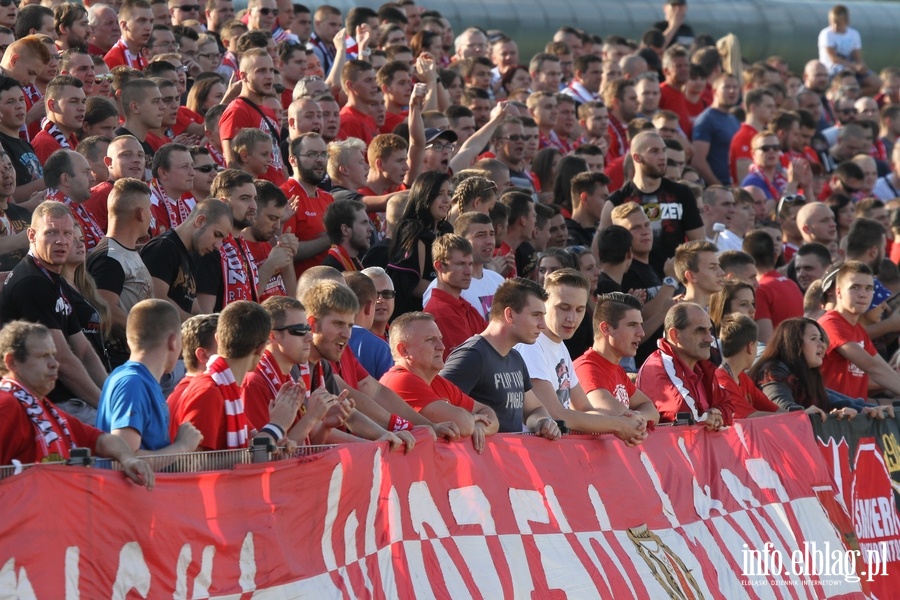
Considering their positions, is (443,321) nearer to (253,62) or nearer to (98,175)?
(98,175)

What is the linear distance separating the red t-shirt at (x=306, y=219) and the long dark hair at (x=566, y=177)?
3.38m

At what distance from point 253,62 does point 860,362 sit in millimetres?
5234

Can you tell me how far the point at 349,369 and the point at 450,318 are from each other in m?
2.02

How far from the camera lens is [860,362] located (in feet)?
36.9

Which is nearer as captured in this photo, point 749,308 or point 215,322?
point 215,322

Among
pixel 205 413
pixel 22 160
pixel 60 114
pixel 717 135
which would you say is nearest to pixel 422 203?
pixel 60 114

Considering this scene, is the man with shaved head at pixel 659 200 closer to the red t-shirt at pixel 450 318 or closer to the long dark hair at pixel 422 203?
the long dark hair at pixel 422 203

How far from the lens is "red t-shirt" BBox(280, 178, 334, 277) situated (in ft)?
33.2

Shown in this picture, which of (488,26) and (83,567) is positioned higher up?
(488,26)

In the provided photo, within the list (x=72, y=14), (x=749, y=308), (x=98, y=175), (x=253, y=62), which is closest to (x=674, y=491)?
(x=749, y=308)

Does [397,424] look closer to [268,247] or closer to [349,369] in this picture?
[349,369]

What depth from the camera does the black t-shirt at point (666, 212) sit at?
40.8 ft

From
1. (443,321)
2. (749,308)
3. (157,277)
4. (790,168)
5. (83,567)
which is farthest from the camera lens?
(790,168)

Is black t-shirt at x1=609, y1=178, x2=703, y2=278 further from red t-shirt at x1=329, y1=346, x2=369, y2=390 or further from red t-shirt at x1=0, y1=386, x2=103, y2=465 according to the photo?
red t-shirt at x1=0, y1=386, x2=103, y2=465
